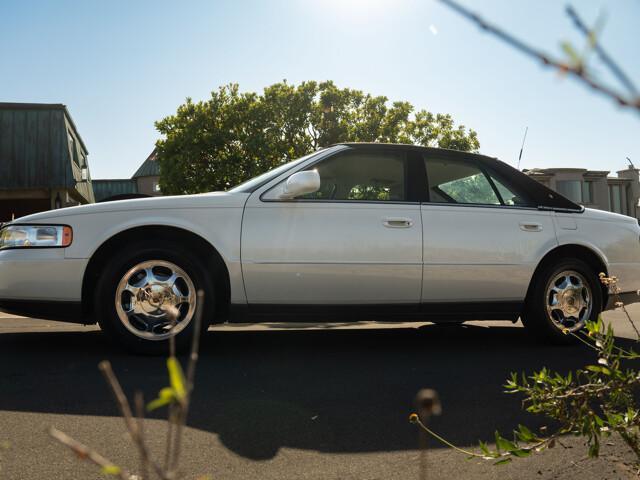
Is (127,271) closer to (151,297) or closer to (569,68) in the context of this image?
(151,297)

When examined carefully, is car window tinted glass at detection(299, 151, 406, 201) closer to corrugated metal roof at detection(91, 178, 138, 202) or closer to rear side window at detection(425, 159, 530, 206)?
rear side window at detection(425, 159, 530, 206)

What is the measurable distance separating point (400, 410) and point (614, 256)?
10.4 ft

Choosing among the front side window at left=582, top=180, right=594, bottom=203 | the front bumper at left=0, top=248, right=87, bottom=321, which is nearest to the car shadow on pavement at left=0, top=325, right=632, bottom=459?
the front bumper at left=0, top=248, right=87, bottom=321

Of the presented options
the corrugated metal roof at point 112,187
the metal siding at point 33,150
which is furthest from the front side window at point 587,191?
the corrugated metal roof at point 112,187

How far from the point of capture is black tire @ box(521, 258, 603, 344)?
517 cm

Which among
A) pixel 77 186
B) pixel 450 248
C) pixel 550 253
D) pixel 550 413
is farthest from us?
pixel 77 186

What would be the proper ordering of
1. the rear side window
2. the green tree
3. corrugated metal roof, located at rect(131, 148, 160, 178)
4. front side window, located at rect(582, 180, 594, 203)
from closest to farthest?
1. the rear side window
2. the green tree
3. front side window, located at rect(582, 180, 594, 203)
4. corrugated metal roof, located at rect(131, 148, 160, 178)

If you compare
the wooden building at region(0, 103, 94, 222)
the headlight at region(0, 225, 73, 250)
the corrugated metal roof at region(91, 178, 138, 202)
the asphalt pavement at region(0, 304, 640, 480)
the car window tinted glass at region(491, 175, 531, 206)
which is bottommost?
the asphalt pavement at region(0, 304, 640, 480)

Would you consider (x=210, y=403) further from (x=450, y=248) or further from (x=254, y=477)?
(x=450, y=248)

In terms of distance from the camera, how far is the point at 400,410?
327 cm

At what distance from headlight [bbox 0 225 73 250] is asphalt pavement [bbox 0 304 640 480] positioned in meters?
0.77

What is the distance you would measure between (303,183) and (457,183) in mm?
1420

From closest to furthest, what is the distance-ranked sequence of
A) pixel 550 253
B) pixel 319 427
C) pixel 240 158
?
pixel 319 427, pixel 550 253, pixel 240 158

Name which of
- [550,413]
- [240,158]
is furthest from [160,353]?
[240,158]
